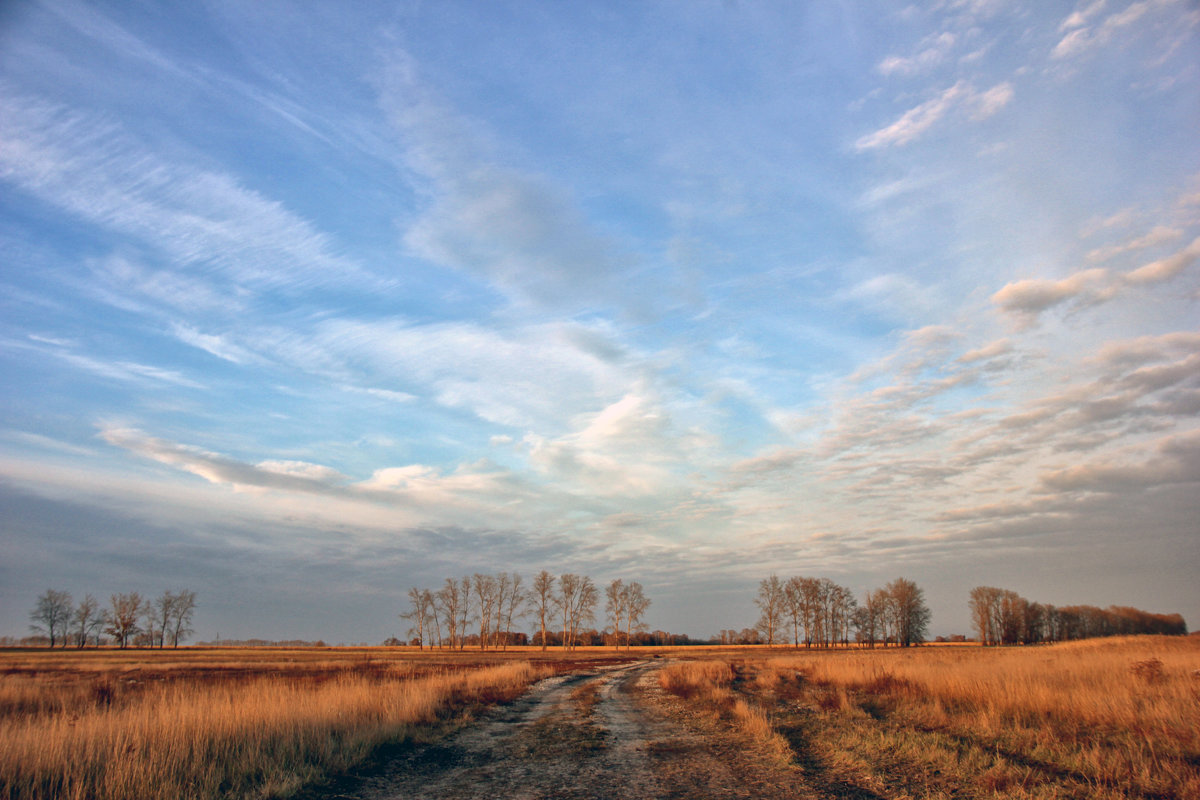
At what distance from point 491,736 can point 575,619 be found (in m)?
90.7

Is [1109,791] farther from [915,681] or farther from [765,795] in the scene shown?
[915,681]

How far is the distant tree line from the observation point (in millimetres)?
109438

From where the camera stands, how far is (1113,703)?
476 inches

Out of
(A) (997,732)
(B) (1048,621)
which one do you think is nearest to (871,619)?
(B) (1048,621)

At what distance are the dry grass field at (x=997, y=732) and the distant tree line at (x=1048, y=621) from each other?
109397mm

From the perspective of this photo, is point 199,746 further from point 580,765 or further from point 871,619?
point 871,619

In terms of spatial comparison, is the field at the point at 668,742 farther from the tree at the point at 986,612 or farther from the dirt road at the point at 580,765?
the tree at the point at 986,612

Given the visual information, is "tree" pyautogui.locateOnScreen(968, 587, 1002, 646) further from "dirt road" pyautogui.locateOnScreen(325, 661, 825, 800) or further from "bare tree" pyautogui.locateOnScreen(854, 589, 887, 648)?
"dirt road" pyautogui.locateOnScreen(325, 661, 825, 800)

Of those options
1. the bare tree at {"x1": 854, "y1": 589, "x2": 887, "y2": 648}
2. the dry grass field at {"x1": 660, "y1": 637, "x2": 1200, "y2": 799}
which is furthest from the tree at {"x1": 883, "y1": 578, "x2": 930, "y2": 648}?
the dry grass field at {"x1": 660, "y1": 637, "x2": 1200, "y2": 799}

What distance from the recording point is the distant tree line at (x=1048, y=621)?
359 feet

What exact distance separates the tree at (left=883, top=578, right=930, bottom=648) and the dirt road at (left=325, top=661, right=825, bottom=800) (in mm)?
105287

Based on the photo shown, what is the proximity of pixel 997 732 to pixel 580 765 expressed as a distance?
8.55 metres

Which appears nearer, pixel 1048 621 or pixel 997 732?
pixel 997 732

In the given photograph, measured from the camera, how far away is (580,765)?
32.3ft
